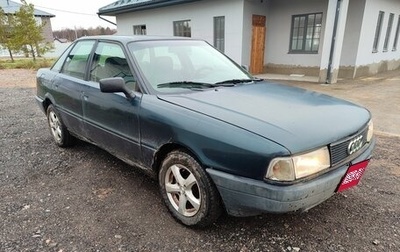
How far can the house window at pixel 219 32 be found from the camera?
12.2 meters

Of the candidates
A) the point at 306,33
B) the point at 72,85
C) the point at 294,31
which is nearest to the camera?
the point at 72,85

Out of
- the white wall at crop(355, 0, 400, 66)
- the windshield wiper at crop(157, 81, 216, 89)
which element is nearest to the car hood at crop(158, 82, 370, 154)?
the windshield wiper at crop(157, 81, 216, 89)

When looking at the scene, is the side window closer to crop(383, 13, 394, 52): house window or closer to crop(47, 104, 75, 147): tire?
crop(47, 104, 75, 147): tire

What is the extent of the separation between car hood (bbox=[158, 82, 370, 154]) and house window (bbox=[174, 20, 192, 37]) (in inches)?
442

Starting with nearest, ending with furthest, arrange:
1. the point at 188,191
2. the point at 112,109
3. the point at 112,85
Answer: the point at 188,191 → the point at 112,85 → the point at 112,109

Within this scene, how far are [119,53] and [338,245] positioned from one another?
273cm

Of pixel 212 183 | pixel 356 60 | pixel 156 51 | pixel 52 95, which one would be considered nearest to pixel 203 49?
pixel 156 51

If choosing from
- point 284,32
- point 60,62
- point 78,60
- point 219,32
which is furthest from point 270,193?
point 284,32

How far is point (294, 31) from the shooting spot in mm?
12195

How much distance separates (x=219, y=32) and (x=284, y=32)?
8.78 ft

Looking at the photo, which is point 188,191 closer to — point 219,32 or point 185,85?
point 185,85

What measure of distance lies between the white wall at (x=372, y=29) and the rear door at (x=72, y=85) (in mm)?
10475

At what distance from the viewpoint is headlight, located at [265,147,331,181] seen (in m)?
1.98

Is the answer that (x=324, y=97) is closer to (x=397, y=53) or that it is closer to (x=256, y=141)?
(x=256, y=141)
